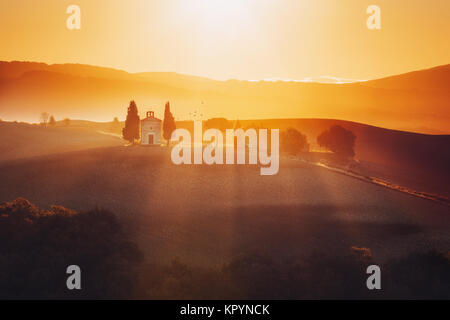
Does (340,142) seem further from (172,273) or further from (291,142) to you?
(172,273)

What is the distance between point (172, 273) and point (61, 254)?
7.93 metres

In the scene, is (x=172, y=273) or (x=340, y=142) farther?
(x=340, y=142)

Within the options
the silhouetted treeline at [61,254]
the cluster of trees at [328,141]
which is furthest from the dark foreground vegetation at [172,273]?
the cluster of trees at [328,141]

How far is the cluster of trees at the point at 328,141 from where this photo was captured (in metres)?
109

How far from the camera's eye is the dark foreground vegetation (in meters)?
26.7

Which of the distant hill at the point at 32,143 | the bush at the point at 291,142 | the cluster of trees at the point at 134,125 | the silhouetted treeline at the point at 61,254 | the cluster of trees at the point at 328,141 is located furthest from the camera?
the cluster of trees at the point at 328,141

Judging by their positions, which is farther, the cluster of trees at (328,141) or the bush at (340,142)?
the bush at (340,142)

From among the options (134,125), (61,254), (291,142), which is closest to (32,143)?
(134,125)

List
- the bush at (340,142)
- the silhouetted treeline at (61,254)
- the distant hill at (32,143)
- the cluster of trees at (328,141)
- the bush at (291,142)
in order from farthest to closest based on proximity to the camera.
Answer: the bush at (340,142) < the cluster of trees at (328,141) < the bush at (291,142) < the distant hill at (32,143) < the silhouetted treeline at (61,254)

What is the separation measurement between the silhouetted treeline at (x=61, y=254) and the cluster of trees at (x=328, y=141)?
247ft

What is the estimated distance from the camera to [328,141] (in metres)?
119

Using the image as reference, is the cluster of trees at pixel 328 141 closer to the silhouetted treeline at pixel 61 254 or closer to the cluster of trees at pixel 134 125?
the cluster of trees at pixel 134 125

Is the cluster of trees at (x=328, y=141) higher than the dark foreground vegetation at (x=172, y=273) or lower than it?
higher
